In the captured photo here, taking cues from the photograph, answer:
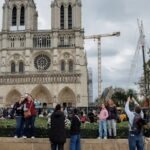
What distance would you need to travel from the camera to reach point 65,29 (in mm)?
75500

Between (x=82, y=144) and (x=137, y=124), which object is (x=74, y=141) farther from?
(x=137, y=124)

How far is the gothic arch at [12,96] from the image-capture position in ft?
240

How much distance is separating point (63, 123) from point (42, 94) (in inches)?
2454

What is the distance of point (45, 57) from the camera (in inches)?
2948

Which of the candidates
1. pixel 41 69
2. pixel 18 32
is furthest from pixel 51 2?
pixel 41 69

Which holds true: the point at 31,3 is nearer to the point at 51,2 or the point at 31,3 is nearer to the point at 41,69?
the point at 51,2

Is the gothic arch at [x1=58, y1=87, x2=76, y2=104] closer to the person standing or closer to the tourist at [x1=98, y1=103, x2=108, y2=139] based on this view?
the tourist at [x1=98, y1=103, x2=108, y2=139]

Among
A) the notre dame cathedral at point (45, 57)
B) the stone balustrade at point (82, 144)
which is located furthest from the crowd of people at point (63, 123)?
the notre dame cathedral at point (45, 57)

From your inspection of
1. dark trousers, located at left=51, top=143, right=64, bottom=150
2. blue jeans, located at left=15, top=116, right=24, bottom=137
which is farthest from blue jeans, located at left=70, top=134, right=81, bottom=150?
blue jeans, located at left=15, top=116, right=24, bottom=137

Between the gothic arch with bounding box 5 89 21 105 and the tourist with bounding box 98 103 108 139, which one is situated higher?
the gothic arch with bounding box 5 89 21 105

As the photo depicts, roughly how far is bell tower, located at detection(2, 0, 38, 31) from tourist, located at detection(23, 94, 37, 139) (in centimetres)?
6356

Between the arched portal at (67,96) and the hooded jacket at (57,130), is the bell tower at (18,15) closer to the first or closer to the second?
the arched portal at (67,96)

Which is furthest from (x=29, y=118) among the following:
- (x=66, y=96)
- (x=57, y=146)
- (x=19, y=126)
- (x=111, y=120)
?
(x=66, y=96)

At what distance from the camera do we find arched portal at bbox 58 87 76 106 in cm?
7188
